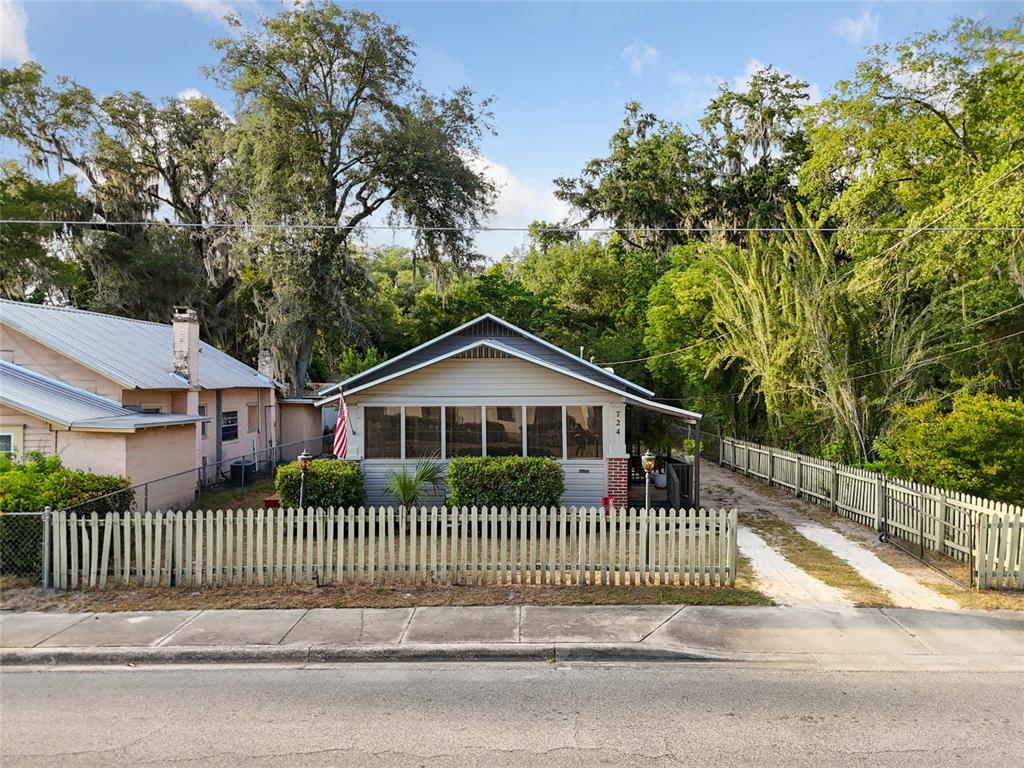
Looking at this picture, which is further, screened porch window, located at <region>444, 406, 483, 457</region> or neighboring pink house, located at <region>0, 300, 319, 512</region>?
screened porch window, located at <region>444, 406, 483, 457</region>

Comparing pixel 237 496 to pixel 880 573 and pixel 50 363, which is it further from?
pixel 880 573

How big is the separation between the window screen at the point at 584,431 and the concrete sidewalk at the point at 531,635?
21.1 ft

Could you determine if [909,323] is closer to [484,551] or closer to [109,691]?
[484,551]

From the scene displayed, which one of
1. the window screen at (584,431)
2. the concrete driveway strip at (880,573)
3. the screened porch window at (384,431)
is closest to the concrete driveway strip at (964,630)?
the concrete driveway strip at (880,573)

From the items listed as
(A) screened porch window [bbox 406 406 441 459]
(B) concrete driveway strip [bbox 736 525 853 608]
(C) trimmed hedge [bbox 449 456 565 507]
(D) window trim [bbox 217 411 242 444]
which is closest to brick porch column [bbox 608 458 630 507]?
(C) trimmed hedge [bbox 449 456 565 507]

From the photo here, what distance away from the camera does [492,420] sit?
50.9 feet

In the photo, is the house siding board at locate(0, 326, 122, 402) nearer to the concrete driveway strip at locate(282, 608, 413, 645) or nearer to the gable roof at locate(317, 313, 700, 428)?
the gable roof at locate(317, 313, 700, 428)

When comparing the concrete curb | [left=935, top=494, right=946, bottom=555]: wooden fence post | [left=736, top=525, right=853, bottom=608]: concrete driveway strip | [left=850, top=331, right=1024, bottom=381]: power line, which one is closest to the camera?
the concrete curb

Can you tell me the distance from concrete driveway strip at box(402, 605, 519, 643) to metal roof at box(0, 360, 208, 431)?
29.3 feet

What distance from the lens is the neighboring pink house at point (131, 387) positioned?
46.0 feet

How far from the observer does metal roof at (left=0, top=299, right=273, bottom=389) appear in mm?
16312

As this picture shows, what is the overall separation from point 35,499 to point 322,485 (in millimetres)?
5045

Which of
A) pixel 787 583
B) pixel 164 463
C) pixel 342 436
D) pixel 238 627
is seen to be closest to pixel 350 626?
pixel 238 627

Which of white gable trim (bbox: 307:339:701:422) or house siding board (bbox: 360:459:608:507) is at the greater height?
white gable trim (bbox: 307:339:701:422)
